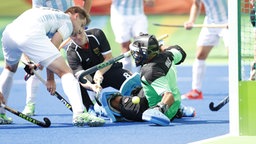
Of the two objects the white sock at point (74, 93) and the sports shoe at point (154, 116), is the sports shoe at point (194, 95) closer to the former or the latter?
the sports shoe at point (154, 116)

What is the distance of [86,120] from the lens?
29.1 ft

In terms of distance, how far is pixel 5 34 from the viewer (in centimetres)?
911

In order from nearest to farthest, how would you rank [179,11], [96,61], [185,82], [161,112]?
[161,112] < [96,61] < [185,82] < [179,11]

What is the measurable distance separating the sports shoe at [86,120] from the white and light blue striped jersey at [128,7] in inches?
180

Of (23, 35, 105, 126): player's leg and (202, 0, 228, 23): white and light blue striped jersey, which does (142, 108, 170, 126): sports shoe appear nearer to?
(23, 35, 105, 126): player's leg

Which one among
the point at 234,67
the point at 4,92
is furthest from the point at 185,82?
the point at 234,67

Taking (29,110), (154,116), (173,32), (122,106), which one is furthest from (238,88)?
(173,32)

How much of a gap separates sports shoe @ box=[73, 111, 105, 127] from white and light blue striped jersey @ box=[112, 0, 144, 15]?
180 inches

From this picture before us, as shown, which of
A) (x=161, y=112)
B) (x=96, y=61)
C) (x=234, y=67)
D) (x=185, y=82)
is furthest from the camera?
(x=185, y=82)

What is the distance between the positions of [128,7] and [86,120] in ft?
15.7

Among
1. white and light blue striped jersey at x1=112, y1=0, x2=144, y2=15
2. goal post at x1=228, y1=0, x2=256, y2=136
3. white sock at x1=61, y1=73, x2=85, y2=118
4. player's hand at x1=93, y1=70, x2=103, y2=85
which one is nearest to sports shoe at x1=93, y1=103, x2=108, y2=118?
player's hand at x1=93, y1=70, x2=103, y2=85

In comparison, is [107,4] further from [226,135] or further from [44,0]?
A: [226,135]

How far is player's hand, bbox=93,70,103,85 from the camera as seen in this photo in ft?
31.9

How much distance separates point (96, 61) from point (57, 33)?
108 centimetres
